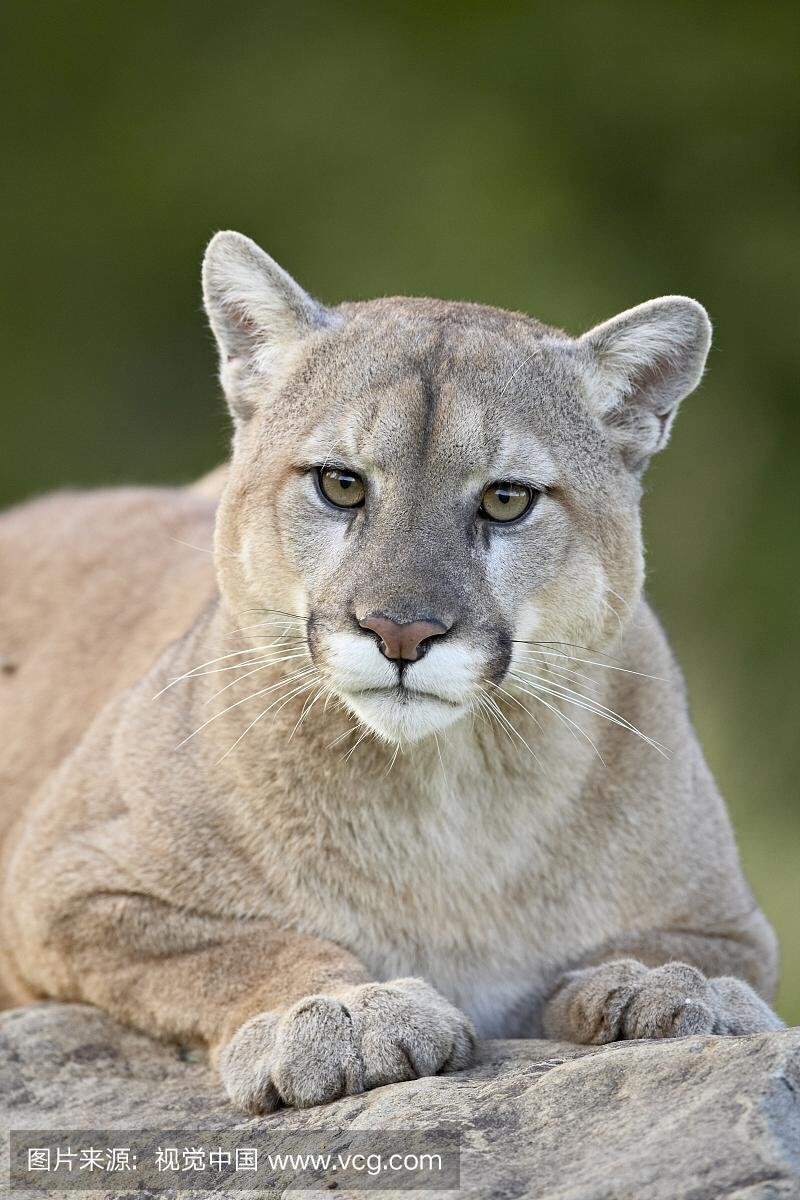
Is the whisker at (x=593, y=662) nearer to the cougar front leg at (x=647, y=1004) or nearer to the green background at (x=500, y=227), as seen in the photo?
the cougar front leg at (x=647, y=1004)

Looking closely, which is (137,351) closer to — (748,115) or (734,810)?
(748,115)

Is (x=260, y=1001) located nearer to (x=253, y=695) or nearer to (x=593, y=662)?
(x=253, y=695)

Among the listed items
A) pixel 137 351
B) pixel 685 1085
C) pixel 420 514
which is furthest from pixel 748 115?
pixel 685 1085

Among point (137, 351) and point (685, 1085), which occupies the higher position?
point (137, 351)

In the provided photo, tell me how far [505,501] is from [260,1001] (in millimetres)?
1578

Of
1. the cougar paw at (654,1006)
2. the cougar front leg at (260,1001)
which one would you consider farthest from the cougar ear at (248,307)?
the cougar paw at (654,1006)

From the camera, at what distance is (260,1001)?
480cm

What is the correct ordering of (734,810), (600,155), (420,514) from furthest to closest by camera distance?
(600,155), (734,810), (420,514)

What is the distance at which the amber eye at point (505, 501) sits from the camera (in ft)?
15.6

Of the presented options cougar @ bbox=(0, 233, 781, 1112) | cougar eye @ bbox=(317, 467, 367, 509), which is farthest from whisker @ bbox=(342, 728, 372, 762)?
cougar eye @ bbox=(317, 467, 367, 509)

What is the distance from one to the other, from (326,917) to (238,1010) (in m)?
0.39

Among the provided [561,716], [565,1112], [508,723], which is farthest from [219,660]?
[565,1112]

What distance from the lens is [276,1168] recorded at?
3.97 m

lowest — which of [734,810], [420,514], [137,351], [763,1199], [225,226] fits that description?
[734,810]
